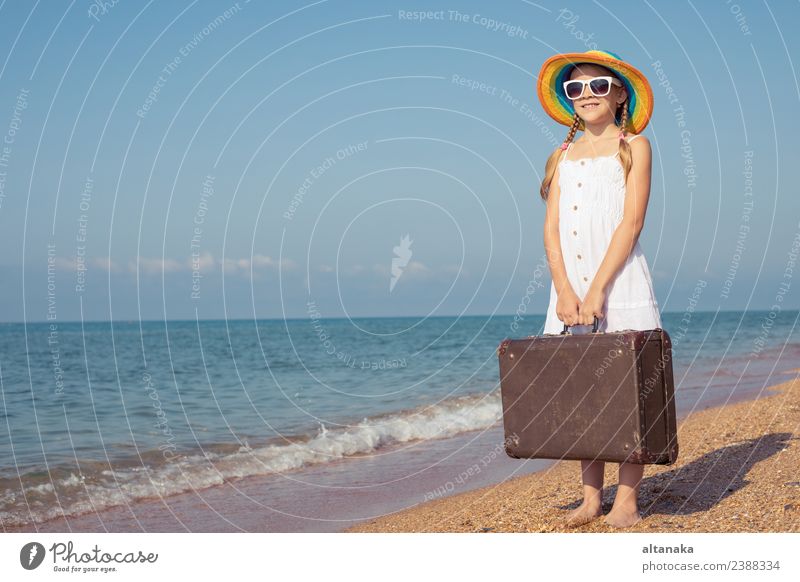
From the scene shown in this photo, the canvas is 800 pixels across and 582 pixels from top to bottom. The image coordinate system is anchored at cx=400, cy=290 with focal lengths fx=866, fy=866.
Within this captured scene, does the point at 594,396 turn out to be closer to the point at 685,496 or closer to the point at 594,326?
the point at 594,326

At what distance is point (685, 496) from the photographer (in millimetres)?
6152

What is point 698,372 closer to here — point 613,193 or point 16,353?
point 613,193

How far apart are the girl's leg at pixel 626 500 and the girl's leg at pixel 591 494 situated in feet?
0.50

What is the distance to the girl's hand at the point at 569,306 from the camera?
206 inches

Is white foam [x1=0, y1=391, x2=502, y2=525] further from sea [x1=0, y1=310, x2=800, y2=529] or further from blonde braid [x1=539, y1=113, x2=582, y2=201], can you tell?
blonde braid [x1=539, y1=113, x2=582, y2=201]

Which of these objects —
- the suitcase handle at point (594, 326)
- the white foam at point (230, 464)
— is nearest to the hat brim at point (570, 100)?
the suitcase handle at point (594, 326)

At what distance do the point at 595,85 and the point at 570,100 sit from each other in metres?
0.30

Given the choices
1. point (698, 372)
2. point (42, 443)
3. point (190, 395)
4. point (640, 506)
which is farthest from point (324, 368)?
point (640, 506)

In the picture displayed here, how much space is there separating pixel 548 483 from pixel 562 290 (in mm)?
3301

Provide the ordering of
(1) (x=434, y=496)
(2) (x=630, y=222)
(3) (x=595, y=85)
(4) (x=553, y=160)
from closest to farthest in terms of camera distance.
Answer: (2) (x=630, y=222)
(3) (x=595, y=85)
(4) (x=553, y=160)
(1) (x=434, y=496)

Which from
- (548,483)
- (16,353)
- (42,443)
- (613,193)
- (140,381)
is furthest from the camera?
(16,353)

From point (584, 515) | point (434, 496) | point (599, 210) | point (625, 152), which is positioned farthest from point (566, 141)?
point (434, 496)

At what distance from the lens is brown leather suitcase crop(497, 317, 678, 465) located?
15.4 feet
